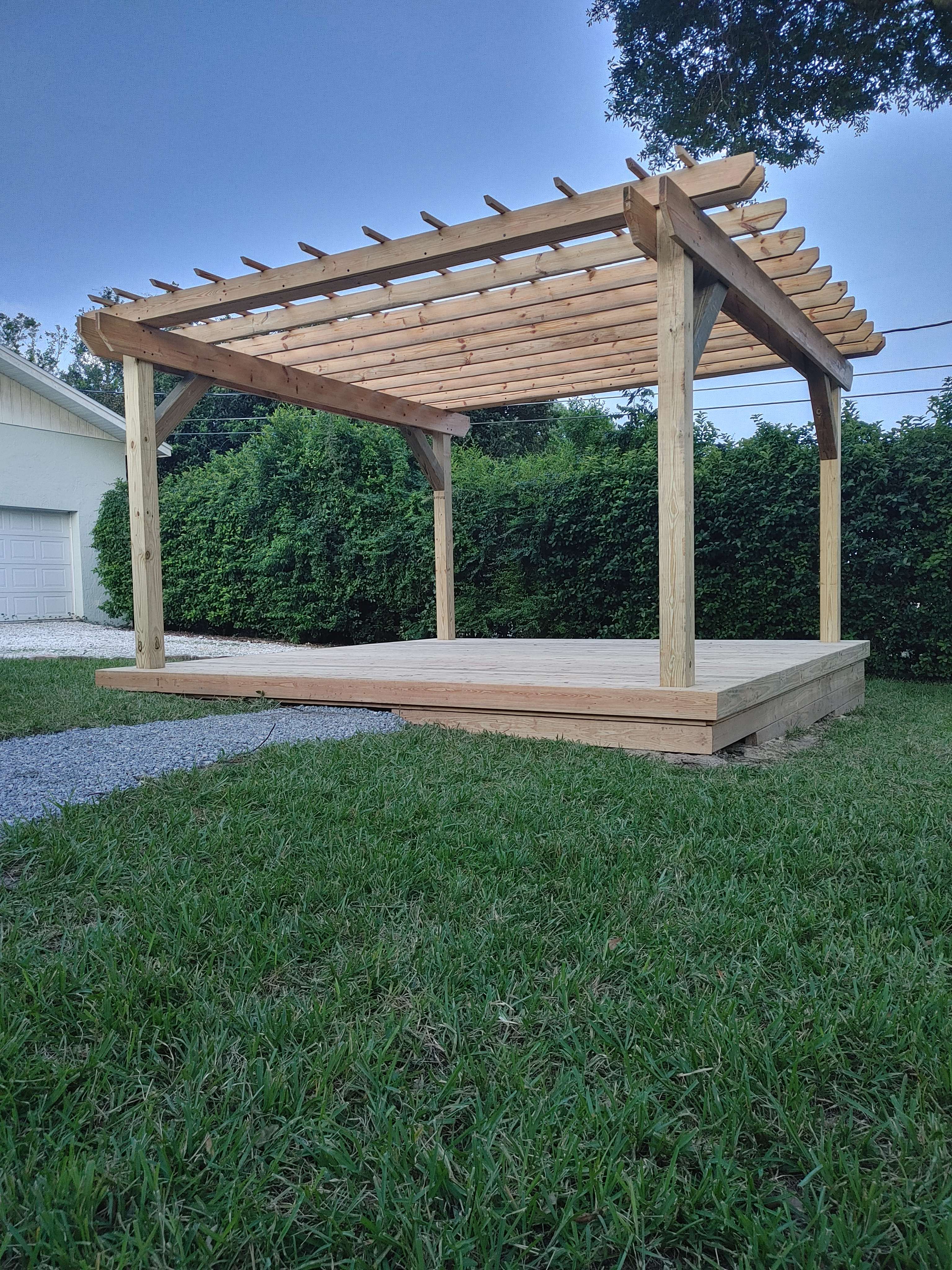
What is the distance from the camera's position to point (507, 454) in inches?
915

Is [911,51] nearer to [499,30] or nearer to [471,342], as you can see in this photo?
[471,342]

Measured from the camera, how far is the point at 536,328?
21.0ft

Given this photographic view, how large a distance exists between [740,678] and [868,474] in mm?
4589

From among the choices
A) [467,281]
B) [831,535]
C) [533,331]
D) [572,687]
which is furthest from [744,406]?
[572,687]

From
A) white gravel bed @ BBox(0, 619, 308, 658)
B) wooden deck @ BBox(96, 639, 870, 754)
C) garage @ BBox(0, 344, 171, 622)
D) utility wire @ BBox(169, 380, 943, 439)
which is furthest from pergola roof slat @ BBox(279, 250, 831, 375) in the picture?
utility wire @ BBox(169, 380, 943, 439)

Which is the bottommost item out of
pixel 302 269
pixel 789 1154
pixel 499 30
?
pixel 789 1154

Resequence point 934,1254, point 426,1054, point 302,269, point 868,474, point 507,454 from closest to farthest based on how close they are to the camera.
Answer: point 934,1254, point 426,1054, point 302,269, point 868,474, point 507,454

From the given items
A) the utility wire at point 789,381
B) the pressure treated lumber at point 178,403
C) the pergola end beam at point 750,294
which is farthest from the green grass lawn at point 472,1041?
the utility wire at point 789,381

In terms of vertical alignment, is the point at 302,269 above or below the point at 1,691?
above

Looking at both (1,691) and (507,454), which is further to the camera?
(507,454)

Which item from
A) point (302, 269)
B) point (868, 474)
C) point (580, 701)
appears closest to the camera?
point (580, 701)

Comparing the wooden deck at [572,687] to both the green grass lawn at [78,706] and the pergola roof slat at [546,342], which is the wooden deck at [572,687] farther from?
the pergola roof slat at [546,342]

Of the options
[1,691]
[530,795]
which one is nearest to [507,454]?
[1,691]

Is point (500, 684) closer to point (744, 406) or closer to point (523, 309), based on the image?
point (523, 309)
